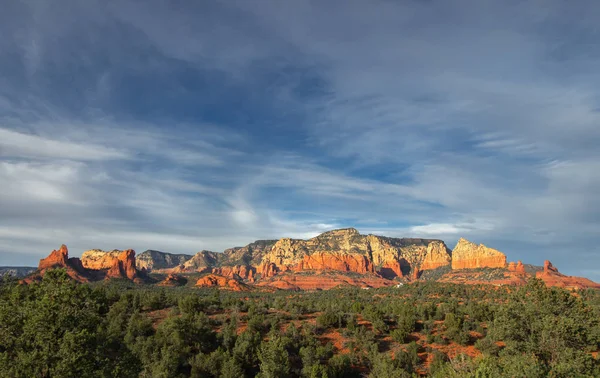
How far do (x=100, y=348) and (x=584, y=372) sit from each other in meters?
30.5

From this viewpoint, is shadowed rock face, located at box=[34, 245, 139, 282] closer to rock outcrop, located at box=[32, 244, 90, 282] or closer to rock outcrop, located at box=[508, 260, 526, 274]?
rock outcrop, located at box=[32, 244, 90, 282]

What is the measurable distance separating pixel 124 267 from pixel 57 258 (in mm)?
28277

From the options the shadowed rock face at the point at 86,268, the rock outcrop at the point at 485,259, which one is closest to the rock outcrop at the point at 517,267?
the rock outcrop at the point at 485,259

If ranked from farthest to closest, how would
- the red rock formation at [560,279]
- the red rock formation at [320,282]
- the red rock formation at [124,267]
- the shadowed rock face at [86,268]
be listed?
the red rock formation at [320,282] < the red rock formation at [124,267] < the shadowed rock face at [86,268] < the red rock formation at [560,279]

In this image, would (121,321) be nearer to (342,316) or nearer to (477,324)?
(342,316)

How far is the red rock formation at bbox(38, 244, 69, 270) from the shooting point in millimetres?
161375

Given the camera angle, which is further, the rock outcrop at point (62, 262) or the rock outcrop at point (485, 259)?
the rock outcrop at point (485, 259)

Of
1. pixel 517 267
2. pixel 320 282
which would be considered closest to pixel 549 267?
pixel 517 267

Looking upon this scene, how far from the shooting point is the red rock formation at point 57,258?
161375mm

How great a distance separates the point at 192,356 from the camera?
3509 cm

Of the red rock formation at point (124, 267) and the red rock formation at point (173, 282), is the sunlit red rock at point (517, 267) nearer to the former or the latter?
the red rock formation at point (173, 282)

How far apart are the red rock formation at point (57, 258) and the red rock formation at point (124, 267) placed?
Result: 64.3 ft

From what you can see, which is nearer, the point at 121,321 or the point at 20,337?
the point at 20,337

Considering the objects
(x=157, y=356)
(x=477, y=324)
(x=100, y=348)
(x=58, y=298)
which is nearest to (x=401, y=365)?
(x=477, y=324)
